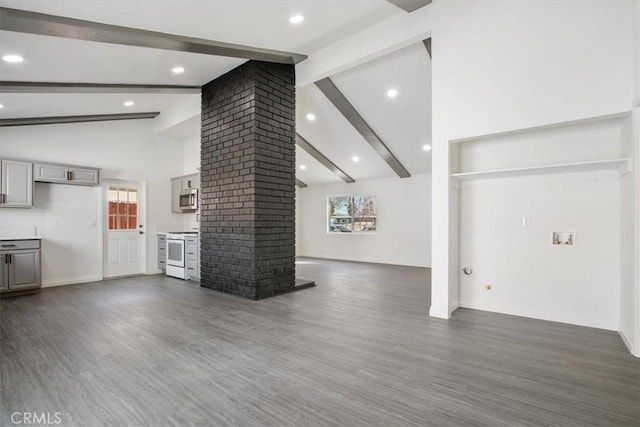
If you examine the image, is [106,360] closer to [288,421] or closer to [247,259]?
[288,421]

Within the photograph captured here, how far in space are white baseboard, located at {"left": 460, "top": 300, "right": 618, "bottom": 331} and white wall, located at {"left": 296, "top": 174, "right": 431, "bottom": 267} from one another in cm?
408

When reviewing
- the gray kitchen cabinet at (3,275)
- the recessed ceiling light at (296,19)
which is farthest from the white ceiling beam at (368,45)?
the gray kitchen cabinet at (3,275)

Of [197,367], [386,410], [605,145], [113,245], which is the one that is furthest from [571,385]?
[113,245]

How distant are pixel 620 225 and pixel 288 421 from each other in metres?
3.67

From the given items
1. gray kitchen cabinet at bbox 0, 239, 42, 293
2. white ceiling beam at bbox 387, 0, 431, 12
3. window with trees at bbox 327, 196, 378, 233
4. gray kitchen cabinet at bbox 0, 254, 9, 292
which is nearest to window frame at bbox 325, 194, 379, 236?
window with trees at bbox 327, 196, 378, 233

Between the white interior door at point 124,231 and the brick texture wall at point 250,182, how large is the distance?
220 centimetres

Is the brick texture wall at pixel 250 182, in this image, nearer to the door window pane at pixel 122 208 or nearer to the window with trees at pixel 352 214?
the door window pane at pixel 122 208

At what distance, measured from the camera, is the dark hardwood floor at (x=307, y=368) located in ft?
6.43

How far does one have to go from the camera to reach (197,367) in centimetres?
256

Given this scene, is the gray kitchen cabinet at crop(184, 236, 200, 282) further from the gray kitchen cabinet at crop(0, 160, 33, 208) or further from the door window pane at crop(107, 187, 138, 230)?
the gray kitchen cabinet at crop(0, 160, 33, 208)

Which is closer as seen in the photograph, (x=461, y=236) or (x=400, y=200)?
(x=461, y=236)

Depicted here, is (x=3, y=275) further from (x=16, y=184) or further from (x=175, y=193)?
(x=175, y=193)

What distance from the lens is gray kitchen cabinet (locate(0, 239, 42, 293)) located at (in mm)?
4875

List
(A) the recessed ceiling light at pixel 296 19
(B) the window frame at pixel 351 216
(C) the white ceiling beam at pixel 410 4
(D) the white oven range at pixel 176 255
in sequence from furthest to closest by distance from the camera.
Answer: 1. (B) the window frame at pixel 351 216
2. (D) the white oven range at pixel 176 255
3. (A) the recessed ceiling light at pixel 296 19
4. (C) the white ceiling beam at pixel 410 4
